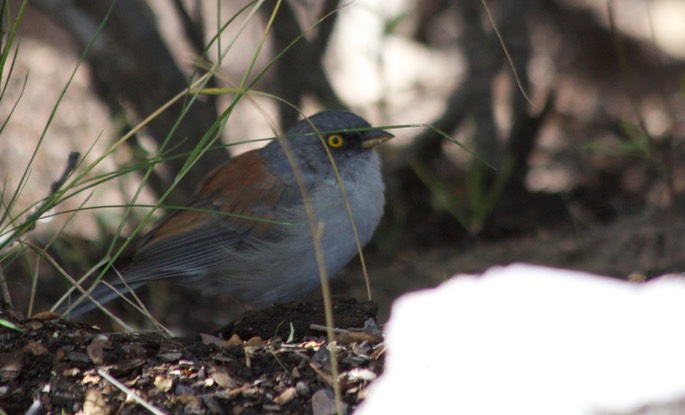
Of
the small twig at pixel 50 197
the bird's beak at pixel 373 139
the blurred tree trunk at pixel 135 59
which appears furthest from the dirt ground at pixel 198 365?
the blurred tree trunk at pixel 135 59

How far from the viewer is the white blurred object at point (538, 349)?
8.57 feet

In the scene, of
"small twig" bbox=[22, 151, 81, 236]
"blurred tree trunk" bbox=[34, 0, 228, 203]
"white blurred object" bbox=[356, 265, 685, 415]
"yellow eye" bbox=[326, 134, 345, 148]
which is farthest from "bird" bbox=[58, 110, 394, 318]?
"white blurred object" bbox=[356, 265, 685, 415]

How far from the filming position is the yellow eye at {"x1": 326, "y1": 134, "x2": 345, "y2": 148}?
4973 millimetres

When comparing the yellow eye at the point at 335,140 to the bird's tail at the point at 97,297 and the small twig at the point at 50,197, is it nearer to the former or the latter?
the bird's tail at the point at 97,297

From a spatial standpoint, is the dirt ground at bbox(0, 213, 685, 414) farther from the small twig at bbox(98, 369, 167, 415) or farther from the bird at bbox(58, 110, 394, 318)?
the bird at bbox(58, 110, 394, 318)

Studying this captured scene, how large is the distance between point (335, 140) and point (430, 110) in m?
3.36

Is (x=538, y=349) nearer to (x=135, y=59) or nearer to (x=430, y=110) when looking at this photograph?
(x=135, y=59)

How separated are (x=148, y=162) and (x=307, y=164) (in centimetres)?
170

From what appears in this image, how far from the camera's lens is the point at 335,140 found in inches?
196

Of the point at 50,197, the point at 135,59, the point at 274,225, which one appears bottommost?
the point at 274,225

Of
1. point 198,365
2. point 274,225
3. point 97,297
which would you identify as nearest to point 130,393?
point 198,365

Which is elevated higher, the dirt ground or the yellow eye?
the yellow eye

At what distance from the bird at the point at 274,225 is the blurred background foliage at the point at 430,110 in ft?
1.37

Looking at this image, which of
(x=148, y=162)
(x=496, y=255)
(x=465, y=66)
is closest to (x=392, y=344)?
(x=148, y=162)
